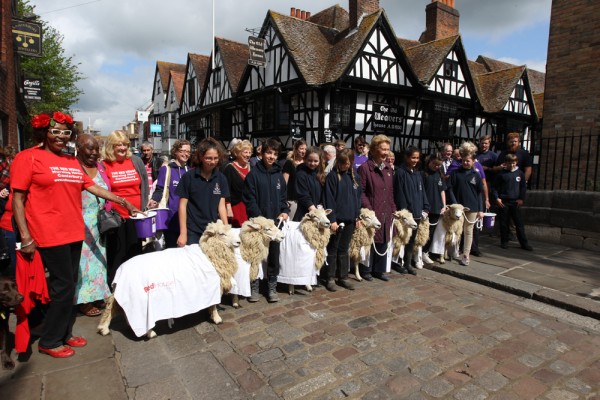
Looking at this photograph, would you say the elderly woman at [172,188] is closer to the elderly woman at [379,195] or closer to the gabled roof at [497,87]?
the elderly woman at [379,195]

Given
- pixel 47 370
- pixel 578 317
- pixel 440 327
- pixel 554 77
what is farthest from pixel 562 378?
pixel 554 77

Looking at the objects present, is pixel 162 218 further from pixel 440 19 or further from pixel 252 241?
pixel 440 19

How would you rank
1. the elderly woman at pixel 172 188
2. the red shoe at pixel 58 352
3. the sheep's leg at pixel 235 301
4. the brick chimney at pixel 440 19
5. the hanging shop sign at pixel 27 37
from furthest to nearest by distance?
the brick chimney at pixel 440 19
the hanging shop sign at pixel 27 37
the elderly woman at pixel 172 188
the sheep's leg at pixel 235 301
the red shoe at pixel 58 352

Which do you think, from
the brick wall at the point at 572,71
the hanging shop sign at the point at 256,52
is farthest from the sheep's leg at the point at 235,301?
the hanging shop sign at the point at 256,52

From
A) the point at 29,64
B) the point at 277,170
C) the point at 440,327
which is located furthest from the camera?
the point at 29,64

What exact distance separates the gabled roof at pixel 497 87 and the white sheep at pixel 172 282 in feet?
67.8

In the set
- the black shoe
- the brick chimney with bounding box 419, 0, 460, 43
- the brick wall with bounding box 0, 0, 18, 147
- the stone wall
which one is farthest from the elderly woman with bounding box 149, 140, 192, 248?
the brick chimney with bounding box 419, 0, 460, 43

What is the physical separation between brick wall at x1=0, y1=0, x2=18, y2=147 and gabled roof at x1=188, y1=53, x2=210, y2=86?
16744 mm

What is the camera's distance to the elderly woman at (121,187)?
14.1 ft

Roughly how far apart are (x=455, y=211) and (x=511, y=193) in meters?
2.15

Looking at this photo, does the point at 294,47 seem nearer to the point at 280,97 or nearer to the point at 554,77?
the point at 280,97

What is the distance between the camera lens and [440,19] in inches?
899

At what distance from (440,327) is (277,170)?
9.03 feet

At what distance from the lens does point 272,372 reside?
3.06 metres
